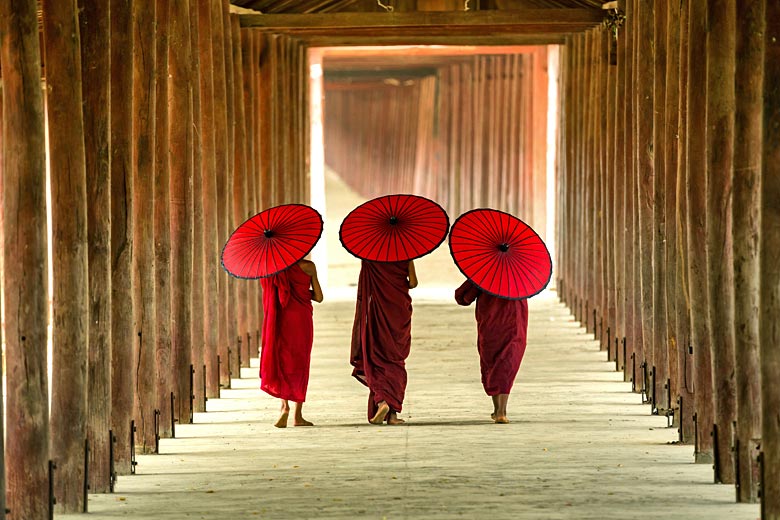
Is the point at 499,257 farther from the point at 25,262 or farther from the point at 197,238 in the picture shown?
the point at 25,262

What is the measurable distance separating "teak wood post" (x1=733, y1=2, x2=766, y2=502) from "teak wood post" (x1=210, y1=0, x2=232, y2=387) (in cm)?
641

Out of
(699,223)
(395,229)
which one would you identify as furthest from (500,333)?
(699,223)

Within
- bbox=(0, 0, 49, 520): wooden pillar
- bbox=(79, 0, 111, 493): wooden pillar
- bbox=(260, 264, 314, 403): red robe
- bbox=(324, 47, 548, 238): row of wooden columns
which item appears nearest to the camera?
bbox=(0, 0, 49, 520): wooden pillar

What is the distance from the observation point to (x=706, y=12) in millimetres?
8391

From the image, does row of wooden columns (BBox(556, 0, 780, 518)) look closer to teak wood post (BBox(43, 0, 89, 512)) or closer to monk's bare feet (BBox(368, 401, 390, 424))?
monk's bare feet (BBox(368, 401, 390, 424))

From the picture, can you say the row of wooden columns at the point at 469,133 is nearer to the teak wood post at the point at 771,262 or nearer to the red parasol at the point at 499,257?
the red parasol at the point at 499,257

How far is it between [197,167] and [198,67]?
83 centimetres

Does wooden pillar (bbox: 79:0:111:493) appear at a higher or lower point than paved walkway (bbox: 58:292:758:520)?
higher

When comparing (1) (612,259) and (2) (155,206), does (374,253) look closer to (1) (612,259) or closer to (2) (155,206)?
(2) (155,206)

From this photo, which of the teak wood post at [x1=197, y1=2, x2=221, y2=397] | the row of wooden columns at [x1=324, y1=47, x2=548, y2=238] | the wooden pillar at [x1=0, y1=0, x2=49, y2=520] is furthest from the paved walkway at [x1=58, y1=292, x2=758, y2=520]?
the row of wooden columns at [x1=324, y1=47, x2=548, y2=238]

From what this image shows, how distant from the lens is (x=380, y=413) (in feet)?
34.8

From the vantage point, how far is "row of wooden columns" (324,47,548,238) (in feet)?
81.6

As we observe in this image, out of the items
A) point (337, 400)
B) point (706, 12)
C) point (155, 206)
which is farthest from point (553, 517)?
point (337, 400)

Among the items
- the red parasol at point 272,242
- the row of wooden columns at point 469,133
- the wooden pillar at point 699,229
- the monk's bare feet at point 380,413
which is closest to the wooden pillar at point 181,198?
the red parasol at point 272,242
